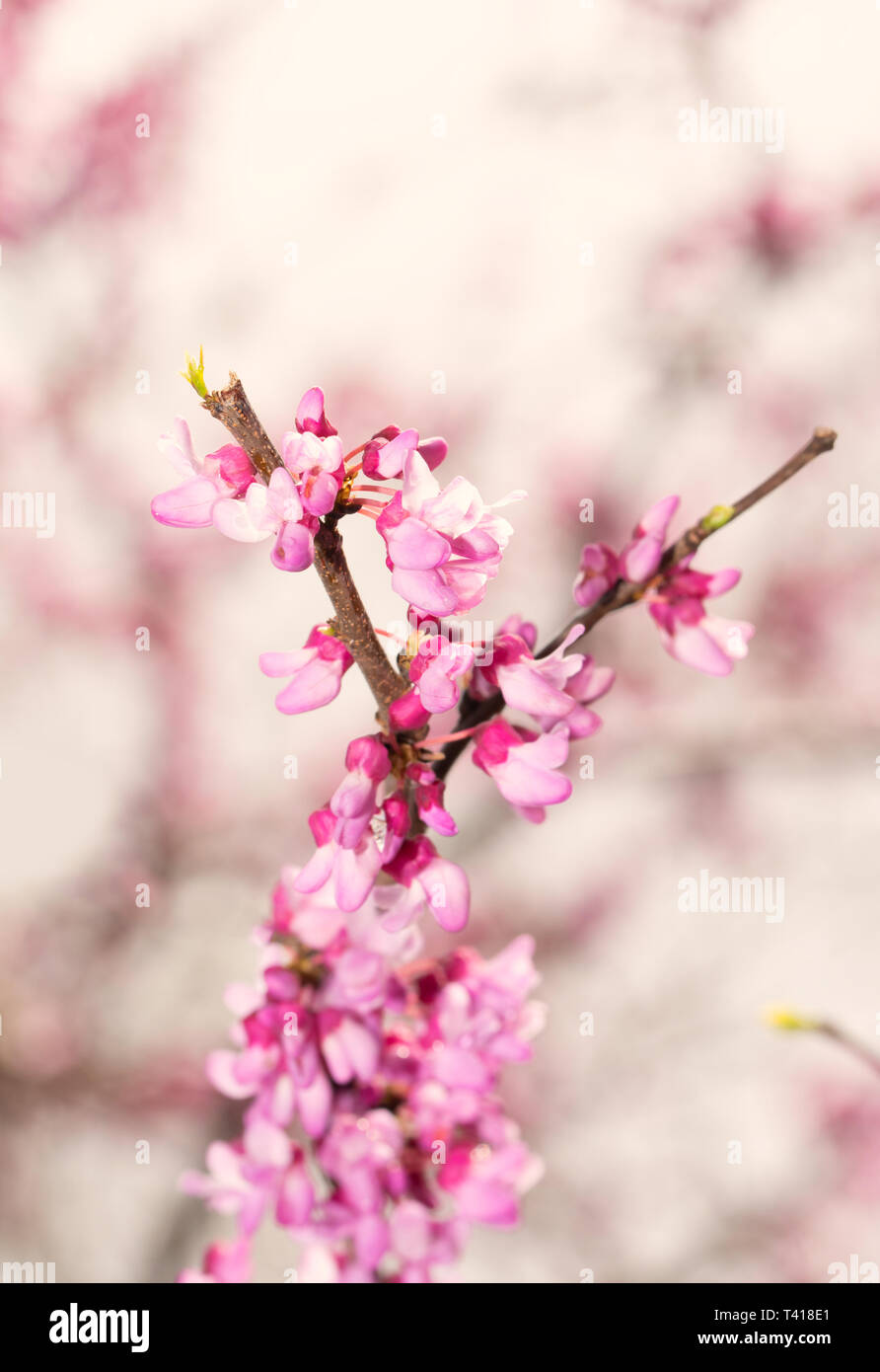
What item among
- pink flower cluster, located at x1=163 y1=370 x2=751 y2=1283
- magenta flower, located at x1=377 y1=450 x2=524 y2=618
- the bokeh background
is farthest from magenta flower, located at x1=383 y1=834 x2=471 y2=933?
the bokeh background

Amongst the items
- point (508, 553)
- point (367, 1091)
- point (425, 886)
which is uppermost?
point (508, 553)

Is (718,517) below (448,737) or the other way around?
the other way around

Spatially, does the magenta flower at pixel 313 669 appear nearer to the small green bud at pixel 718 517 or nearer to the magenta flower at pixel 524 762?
the magenta flower at pixel 524 762

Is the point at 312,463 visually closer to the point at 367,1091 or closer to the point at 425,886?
the point at 425,886

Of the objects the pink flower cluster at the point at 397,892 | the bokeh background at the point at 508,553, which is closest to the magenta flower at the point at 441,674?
the pink flower cluster at the point at 397,892

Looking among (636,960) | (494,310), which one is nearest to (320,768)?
(636,960)

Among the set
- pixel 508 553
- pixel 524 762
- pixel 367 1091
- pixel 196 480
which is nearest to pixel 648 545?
pixel 524 762
